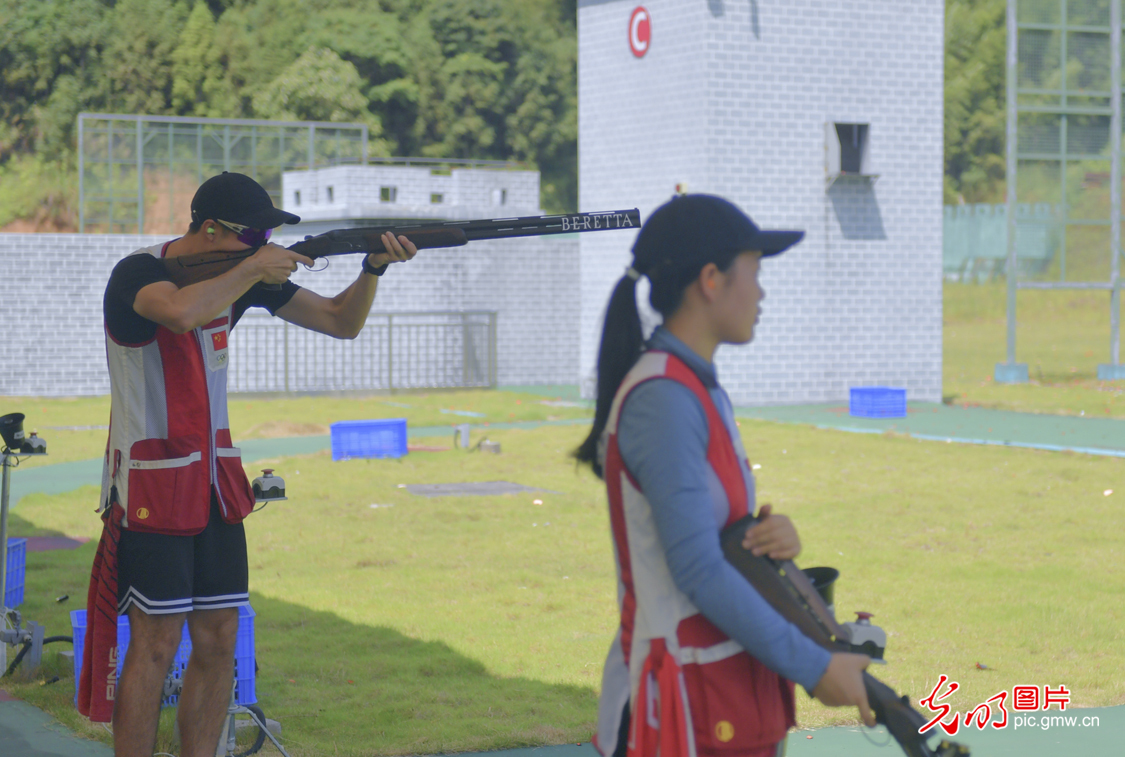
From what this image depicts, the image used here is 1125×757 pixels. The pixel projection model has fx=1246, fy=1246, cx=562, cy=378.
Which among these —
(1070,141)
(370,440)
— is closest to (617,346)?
(370,440)

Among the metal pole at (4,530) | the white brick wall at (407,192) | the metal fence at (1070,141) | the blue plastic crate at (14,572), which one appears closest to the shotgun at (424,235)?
the metal pole at (4,530)

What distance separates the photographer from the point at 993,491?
11023 millimetres

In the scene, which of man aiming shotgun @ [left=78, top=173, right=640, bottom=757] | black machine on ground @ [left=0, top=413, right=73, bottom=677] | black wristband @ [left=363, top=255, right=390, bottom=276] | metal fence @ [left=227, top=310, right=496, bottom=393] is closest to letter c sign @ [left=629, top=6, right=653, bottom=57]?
metal fence @ [left=227, top=310, right=496, bottom=393]

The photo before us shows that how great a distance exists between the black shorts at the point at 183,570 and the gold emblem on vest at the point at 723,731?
6.44 feet

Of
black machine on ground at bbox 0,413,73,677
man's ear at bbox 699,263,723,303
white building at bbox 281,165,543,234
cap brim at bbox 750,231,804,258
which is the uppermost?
white building at bbox 281,165,543,234

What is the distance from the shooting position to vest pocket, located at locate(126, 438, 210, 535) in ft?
11.9

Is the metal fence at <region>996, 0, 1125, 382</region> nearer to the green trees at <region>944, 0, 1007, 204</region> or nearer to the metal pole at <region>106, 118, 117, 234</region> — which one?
the metal pole at <region>106, 118, 117, 234</region>

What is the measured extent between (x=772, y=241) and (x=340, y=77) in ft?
165

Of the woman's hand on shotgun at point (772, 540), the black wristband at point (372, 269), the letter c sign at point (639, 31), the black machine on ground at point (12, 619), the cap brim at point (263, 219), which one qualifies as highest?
the letter c sign at point (639, 31)

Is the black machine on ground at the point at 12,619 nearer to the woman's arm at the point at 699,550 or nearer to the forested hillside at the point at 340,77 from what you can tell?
the woman's arm at the point at 699,550

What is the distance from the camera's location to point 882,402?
17469 mm

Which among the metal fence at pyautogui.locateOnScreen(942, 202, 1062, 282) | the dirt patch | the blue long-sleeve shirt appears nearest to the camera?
the blue long-sleeve shirt

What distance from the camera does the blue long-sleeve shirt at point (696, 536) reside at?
225 centimetres

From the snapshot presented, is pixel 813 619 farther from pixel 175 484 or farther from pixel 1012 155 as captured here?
pixel 1012 155
